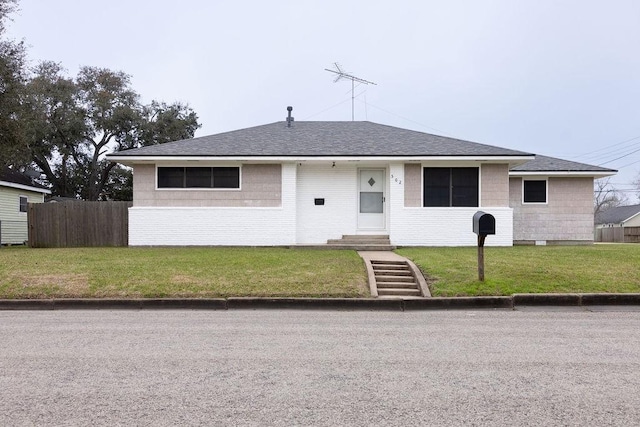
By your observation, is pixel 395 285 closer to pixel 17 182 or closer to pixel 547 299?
pixel 547 299

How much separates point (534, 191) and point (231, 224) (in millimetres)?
11122

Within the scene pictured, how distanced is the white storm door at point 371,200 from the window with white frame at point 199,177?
13.9 feet

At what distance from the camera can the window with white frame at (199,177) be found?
16656 mm

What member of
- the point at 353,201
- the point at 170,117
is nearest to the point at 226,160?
the point at 353,201

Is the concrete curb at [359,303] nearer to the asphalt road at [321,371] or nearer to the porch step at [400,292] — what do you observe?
the porch step at [400,292]

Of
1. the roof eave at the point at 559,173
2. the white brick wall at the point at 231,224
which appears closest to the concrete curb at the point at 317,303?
the white brick wall at the point at 231,224

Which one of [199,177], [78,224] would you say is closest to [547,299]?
[199,177]

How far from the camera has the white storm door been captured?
55.3 feet

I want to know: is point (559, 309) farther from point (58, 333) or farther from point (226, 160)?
point (226, 160)

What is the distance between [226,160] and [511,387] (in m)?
13.2

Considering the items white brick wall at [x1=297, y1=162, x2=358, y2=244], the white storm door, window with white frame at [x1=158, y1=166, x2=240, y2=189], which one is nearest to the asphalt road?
white brick wall at [x1=297, y1=162, x2=358, y2=244]

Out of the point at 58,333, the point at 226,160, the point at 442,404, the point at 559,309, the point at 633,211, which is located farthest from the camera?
the point at 633,211

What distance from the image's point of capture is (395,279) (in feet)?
34.2

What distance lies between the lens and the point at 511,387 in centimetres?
442
